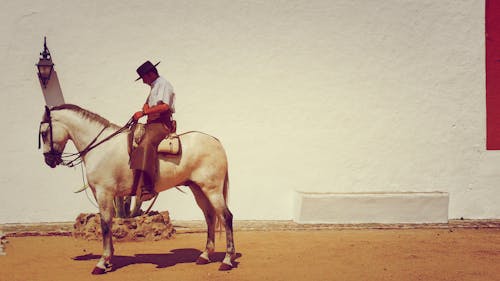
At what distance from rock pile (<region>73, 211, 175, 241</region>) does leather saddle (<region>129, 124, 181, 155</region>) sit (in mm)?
2274

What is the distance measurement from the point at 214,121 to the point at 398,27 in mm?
3614

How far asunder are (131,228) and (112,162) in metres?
2.19

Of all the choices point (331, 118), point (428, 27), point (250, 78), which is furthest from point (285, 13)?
point (428, 27)

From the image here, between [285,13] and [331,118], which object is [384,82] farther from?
[285,13]

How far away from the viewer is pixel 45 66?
8.05 m

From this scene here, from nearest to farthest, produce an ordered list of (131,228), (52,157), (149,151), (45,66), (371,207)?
1. (149,151)
2. (52,157)
3. (131,228)
4. (45,66)
5. (371,207)

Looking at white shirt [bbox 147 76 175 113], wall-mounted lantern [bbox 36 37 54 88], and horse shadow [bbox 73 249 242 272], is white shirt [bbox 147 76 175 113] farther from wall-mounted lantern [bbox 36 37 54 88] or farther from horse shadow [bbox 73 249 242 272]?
wall-mounted lantern [bbox 36 37 54 88]

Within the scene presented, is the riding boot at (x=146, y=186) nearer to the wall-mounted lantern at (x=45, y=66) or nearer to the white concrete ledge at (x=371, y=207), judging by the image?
the white concrete ledge at (x=371, y=207)

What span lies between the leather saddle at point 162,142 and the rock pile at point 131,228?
2274 millimetres

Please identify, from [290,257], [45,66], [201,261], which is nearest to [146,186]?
[201,261]

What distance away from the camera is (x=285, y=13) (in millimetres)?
8648

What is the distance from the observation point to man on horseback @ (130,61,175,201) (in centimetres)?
554

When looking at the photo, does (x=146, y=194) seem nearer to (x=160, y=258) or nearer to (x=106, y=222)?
(x=106, y=222)

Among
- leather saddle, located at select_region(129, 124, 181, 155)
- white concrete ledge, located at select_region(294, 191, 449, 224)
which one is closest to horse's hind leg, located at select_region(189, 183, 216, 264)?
leather saddle, located at select_region(129, 124, 181, 155)
